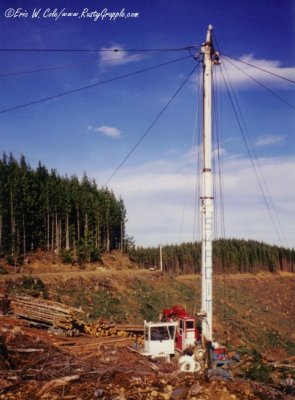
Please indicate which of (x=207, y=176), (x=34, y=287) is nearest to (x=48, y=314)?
(x=34, y=287)

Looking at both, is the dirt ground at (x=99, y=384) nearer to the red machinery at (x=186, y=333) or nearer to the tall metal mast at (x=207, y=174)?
the tall metal mast at (x=207, y=174)

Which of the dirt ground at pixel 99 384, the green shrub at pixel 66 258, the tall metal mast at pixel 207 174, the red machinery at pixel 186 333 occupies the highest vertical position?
the tall metal mast at pixel 207 174

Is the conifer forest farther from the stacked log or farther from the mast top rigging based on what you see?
the mast top rigging

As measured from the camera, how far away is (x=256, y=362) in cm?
1320

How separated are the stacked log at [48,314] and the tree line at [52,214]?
1081 inches

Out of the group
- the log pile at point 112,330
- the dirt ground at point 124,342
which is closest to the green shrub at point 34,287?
the dirt ground at point 124,342

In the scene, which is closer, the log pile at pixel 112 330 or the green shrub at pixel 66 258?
the log pile at pixel 112 330

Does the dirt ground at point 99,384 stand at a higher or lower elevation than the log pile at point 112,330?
higher

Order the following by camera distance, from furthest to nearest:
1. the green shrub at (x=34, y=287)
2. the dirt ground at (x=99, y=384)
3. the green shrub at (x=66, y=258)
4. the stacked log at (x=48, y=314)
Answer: the green shrub at (x=66, y=258) < the green shrub at (x=34, y=287) < the stacked log at (x=48, y=314) < the dirt ground at (x=99, y=384)

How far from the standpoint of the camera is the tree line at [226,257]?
78.9 m

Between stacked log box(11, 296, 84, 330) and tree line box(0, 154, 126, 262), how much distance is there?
1081 inches

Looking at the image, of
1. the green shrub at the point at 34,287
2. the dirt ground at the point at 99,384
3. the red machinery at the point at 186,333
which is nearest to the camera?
the dirt ground at the point at 99,384

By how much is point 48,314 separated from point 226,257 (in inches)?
2804

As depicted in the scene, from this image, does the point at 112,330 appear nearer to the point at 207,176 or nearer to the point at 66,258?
the point at 207,176
